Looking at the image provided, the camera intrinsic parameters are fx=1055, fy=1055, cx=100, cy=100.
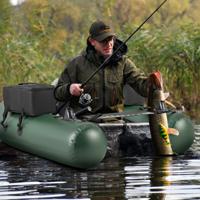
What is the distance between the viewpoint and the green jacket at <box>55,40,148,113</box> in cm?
1143

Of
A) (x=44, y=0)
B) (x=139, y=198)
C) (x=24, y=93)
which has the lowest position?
(x=139, y=198)

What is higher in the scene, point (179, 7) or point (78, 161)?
point (179, 7)

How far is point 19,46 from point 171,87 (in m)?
2.66

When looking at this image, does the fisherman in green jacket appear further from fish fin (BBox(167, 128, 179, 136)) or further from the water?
the water

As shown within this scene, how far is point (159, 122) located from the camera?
1126cm

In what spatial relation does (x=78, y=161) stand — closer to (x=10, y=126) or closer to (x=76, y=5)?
(x=10, y=126)

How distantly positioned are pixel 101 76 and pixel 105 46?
354 millimetres

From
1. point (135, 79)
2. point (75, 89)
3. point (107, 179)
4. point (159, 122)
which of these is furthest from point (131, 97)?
point (107, 179)

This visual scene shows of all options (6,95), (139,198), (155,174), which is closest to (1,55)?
(6,95)

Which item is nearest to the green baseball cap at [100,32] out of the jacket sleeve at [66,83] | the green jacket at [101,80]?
the green jacket at [101,80]

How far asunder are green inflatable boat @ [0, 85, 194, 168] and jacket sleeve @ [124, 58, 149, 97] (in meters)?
0.22

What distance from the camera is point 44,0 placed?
79.2 ft

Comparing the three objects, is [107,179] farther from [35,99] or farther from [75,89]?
[35,99]

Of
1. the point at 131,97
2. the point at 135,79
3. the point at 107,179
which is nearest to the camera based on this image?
the point at 107,179
